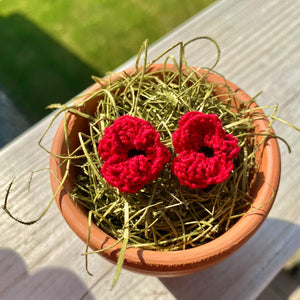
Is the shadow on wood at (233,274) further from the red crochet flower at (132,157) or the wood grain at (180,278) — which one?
the red crochet flower at (132,157)

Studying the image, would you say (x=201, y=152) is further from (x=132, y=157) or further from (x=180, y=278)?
(x=180, y=278)

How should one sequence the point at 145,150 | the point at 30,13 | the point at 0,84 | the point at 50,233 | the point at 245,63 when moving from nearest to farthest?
the point at 145,150, the point at 50,233, the point at 245,63, the point at 0,84, the point at 30,13

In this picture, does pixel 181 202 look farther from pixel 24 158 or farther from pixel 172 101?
pixel 24 158

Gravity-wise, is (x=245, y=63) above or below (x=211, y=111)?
below

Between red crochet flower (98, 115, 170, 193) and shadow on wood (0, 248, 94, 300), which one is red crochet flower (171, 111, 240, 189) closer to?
red crochet flower (98, 115, 170, 193)

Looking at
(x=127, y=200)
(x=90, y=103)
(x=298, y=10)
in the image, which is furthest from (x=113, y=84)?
(x=298, y=10)

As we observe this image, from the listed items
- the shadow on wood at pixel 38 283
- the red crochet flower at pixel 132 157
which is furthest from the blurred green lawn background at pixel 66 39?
the red crochet flower at pixel 132 157
